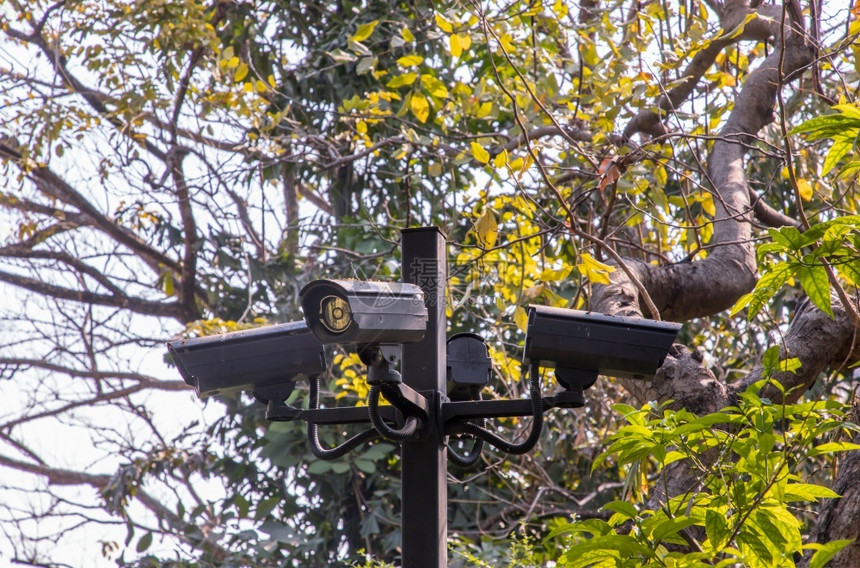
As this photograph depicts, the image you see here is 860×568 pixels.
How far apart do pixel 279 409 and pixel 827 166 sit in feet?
4.25

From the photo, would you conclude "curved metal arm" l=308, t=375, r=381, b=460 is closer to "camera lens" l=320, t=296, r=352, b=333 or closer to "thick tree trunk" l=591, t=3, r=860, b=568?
"camera lens" l=320, t=296, r=352, b=333

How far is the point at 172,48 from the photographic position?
20.6ft

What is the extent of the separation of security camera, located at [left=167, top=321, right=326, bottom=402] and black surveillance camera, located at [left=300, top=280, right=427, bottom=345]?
331 millimetres

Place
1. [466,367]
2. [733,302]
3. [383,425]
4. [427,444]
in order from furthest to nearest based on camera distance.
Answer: [733,302] → [466,367] → [427,444] → [383,425]

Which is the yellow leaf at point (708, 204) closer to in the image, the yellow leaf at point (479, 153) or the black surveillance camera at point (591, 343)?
the yellow leaf at point (479, 153)

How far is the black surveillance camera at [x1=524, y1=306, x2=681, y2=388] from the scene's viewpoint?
2.01m

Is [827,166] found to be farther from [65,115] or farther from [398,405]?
[65,115]

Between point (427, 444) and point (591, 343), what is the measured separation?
46 centimetres

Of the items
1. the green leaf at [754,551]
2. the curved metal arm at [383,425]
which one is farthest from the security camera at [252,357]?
the green leaf at [754,551]

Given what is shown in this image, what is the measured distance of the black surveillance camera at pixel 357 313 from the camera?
1.73 meters

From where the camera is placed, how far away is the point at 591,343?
2.03 m

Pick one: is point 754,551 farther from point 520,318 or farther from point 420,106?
point 420,106

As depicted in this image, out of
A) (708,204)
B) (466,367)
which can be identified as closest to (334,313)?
(466,367)

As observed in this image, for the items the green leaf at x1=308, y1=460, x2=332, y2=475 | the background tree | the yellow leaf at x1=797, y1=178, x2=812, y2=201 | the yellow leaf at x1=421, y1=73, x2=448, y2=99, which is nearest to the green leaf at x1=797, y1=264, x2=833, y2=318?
the background tree
